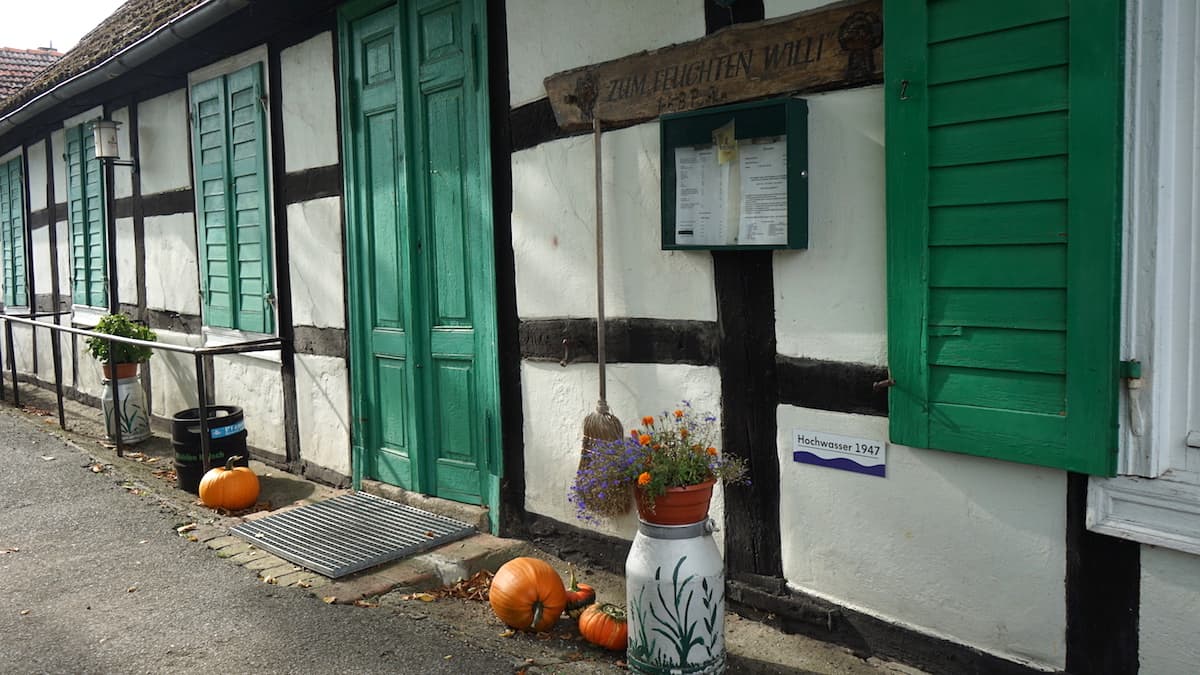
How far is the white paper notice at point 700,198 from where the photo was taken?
3.91 metres

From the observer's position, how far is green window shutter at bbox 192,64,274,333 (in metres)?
7.20

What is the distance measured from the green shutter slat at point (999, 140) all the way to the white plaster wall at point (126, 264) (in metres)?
8.51

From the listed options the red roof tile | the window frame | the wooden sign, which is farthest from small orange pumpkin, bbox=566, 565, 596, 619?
the red roof tile

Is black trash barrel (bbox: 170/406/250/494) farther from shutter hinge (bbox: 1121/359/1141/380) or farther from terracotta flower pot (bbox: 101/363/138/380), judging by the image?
shutter hinge (bbox: 1121/359/1141/380)

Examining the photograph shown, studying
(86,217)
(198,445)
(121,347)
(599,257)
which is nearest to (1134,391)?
(599,257)

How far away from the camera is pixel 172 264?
8.84 metres

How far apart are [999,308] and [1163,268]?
1.58ft

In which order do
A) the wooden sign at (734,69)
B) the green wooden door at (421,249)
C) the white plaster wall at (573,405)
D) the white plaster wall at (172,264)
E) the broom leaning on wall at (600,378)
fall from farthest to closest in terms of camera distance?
the white plaster wall at (172,264), the green wooden door at (421,249), the broom leaning on wall at (600,378), the white plaster wall at (573,405), the wooden sign at (734,69)

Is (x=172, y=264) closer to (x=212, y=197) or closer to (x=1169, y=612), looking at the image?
(x=212, y=197)

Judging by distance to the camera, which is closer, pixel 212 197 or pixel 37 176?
pixel 212 197

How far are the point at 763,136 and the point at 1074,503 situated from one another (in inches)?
67.4

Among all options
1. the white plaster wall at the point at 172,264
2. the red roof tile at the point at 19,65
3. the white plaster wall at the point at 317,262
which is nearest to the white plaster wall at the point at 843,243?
the white plaster wall at the point at 317,262

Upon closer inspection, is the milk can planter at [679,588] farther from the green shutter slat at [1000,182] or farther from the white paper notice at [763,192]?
the green shutter slat at [1000,182]

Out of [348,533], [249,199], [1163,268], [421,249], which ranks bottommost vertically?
[348,533]
